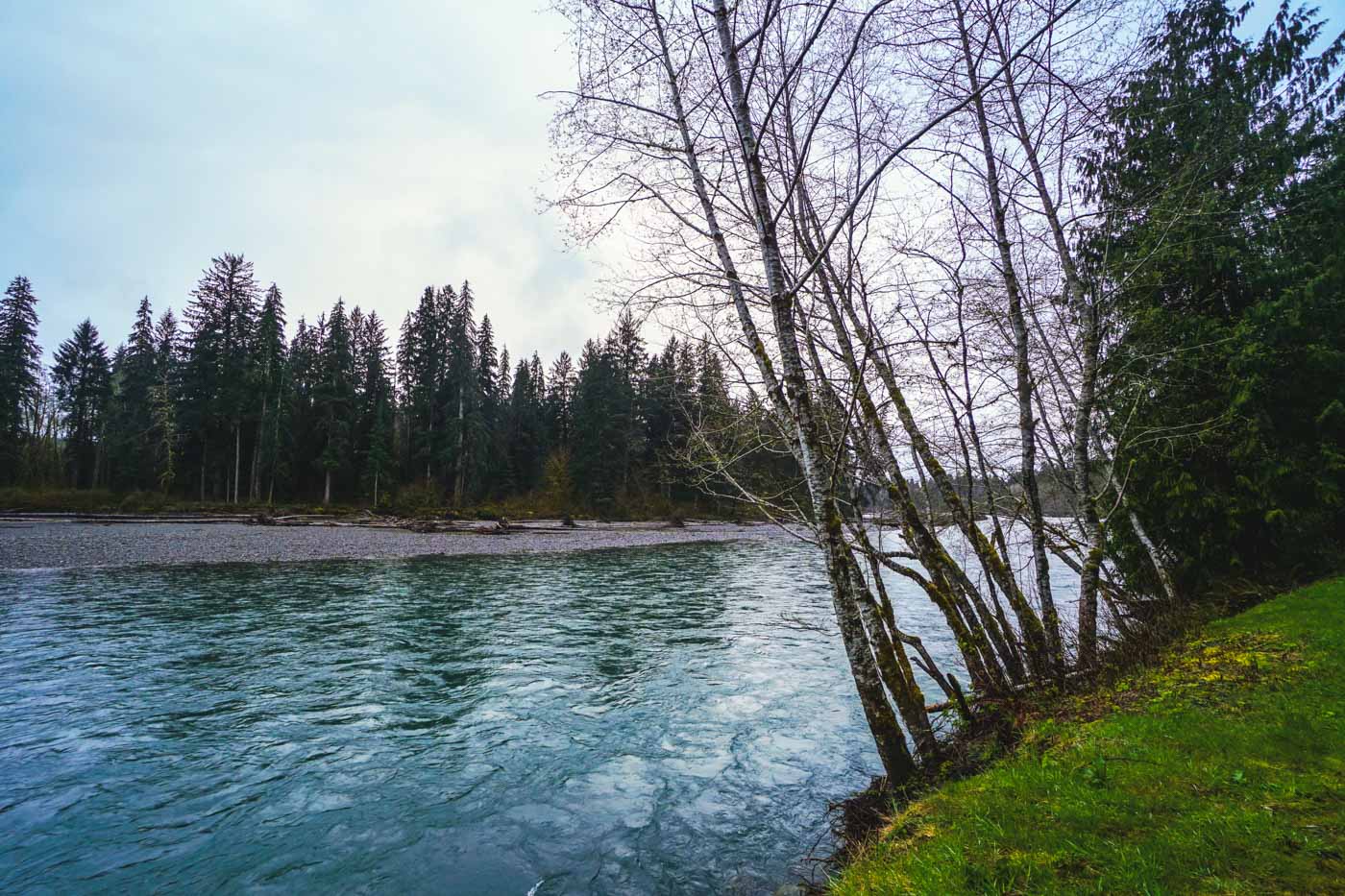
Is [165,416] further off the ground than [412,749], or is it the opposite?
[165,416]

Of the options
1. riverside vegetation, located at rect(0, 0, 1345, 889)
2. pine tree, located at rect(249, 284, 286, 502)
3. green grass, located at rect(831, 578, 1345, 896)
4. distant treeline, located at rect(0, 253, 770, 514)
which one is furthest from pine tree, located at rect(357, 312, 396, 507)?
green grass, located at rect(831, 578, 1345, 896)

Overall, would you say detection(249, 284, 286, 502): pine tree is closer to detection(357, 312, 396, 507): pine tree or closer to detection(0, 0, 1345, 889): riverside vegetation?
detection(357, 312, 396, 507): pine tree

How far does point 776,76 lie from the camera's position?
6.17m

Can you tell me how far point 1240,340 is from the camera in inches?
331

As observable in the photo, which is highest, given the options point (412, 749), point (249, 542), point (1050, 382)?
point (1050, 382)

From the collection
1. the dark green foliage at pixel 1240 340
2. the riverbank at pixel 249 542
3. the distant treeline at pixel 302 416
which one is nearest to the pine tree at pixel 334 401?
the distant treeline at pixel 302 416

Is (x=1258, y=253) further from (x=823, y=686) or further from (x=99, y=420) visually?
(x=99, y=420)

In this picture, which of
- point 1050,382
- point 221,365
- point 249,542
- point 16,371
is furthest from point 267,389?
point 1050,382

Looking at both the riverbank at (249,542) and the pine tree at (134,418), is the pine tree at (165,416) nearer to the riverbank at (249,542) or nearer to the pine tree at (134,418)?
the pine tree at (134,418)

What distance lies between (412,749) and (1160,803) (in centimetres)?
681

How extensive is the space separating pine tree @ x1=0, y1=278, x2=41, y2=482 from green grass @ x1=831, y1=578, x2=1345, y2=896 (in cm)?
6576

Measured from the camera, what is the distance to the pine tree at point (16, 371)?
44219 mm

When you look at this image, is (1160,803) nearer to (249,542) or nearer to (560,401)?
(249,542)

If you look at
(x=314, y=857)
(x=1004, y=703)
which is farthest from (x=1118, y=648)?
(x=314, y=857)
